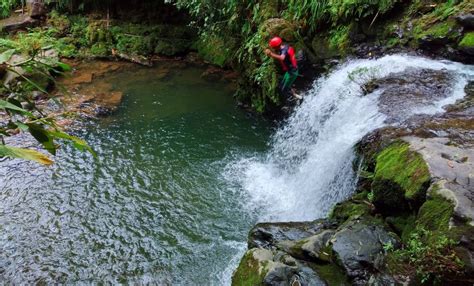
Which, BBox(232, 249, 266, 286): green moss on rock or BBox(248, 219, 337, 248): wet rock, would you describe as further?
BBox(248, 219, 337, 248): wet rock

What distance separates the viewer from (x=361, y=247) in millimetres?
A: 4062

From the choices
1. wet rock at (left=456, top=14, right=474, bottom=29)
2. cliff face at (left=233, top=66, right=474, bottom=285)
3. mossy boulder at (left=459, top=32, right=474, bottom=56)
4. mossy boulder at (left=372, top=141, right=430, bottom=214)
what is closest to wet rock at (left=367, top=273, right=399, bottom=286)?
cliff face at (left=233, top=66, right=474, bottom=285)

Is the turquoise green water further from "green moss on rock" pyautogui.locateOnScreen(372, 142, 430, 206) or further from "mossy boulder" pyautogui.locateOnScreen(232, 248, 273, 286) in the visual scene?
"green moss on rock" pyautogui.locateOnScreen(372, 142, 430, 206)

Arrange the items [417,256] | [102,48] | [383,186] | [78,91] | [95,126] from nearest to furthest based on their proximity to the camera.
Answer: [417,256], [383,186], [95,126], [78,91], [102,48]

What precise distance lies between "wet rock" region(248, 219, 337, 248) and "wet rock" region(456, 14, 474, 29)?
174 inches

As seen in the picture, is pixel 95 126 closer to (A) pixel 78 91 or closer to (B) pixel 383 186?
(A) pixel 78 91

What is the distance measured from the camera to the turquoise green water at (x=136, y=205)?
603cm

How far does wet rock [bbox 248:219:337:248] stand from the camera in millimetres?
5156

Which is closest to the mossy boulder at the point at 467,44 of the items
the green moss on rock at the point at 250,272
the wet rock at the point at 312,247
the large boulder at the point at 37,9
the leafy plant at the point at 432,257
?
the wet rock at the point at 312,247

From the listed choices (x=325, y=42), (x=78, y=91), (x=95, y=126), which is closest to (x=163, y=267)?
(x=95, y=126)

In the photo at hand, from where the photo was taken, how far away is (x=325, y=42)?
9.25m

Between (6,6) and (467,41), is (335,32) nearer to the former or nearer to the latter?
(467,41)

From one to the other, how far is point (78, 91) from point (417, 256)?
35.1 feet

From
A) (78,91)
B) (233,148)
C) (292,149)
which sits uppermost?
(292,149)
